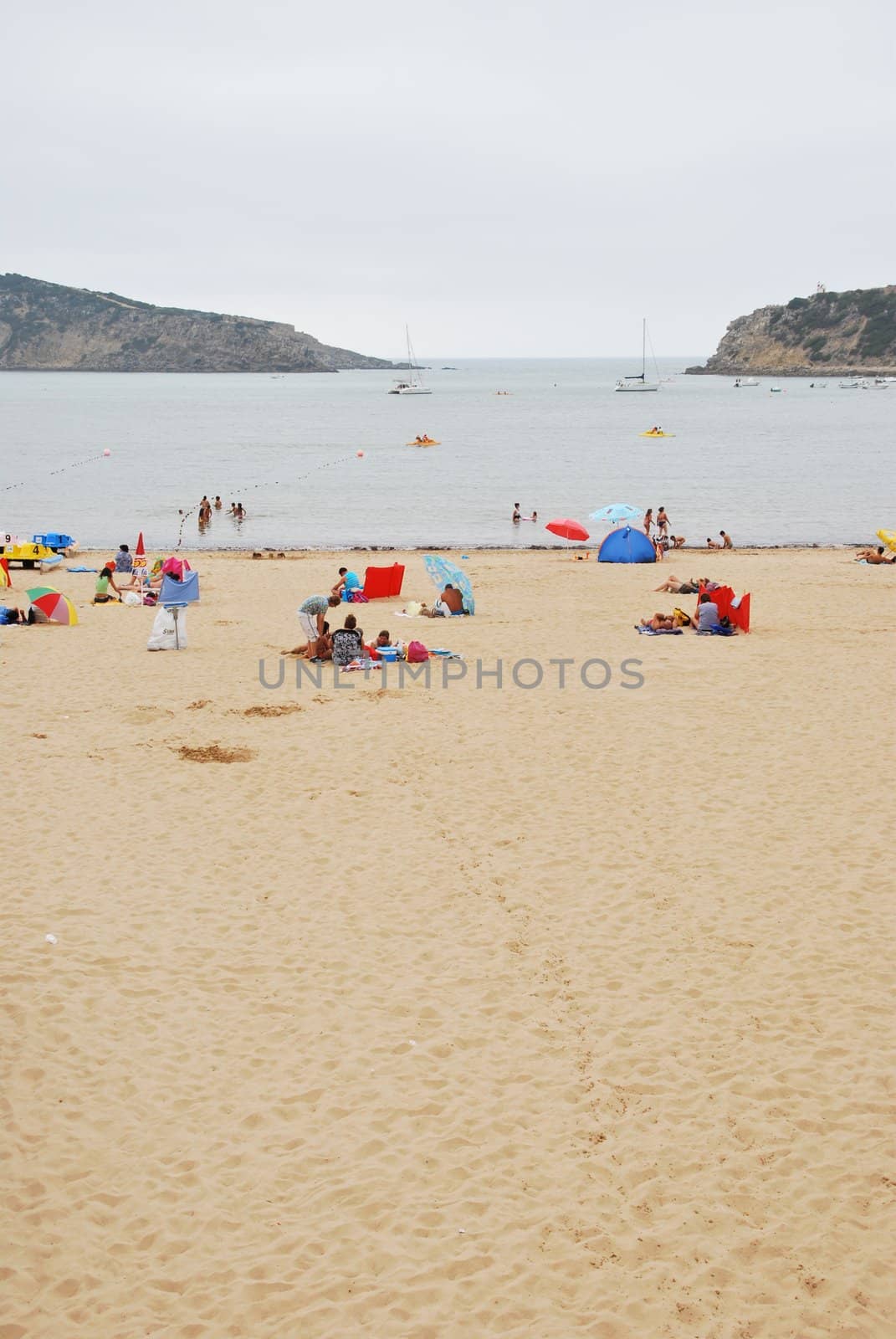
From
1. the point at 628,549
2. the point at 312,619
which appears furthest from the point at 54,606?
the point at 628,549

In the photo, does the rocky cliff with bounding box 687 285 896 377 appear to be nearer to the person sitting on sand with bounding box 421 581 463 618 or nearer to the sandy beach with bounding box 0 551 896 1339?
the person sitting on sand with bounding box 421 581 463 618

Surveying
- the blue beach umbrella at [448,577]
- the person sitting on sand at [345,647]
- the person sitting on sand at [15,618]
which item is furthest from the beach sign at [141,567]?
the person sitting on sand at [345,647]

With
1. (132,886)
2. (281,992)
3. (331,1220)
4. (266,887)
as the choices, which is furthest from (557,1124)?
(132,886)

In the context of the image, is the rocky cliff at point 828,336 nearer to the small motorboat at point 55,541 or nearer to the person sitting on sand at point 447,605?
the small motorboat at point 55,541

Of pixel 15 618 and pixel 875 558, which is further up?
pixel 875 558

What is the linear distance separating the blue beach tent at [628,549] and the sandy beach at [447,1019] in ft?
45.9

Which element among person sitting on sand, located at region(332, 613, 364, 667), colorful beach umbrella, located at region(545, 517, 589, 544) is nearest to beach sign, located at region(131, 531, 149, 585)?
person sitting on sand, located at region(332, 613, 364, 667)

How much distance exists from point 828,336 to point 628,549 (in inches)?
6497

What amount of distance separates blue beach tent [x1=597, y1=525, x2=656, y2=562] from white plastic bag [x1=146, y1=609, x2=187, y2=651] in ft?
45.2

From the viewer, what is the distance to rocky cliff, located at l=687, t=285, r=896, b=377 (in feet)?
543

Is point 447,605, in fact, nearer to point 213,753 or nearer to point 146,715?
point 146,715

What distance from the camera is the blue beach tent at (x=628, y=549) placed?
28.2 m

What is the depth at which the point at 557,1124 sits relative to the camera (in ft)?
20.4

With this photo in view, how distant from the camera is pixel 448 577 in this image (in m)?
20.8
